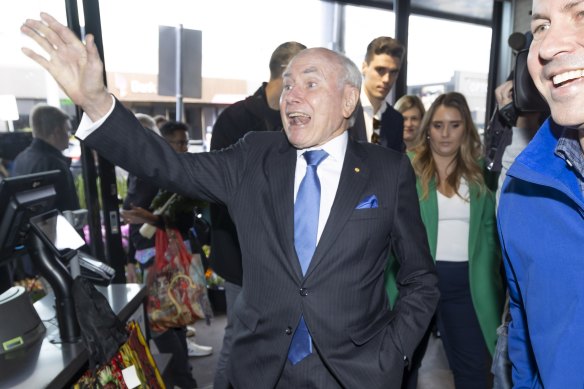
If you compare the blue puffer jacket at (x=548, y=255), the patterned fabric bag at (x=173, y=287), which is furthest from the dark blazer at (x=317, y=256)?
the patterned fabric bag at (x=173, y=287)

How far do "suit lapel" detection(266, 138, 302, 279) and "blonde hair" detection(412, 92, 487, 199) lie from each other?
1.11 metres

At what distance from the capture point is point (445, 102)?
101 inches

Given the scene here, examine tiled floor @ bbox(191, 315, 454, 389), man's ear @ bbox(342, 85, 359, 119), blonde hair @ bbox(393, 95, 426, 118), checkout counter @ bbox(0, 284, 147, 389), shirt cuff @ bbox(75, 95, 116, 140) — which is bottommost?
tiled floor @ bbox(191, 315, 454, 389)

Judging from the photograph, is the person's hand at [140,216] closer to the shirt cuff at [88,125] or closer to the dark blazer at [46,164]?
the dark blazer at [46,164]

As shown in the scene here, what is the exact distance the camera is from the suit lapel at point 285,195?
134 centimetres

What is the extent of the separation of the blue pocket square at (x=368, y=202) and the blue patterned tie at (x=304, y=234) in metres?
0.13

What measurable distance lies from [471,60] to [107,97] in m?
5.38

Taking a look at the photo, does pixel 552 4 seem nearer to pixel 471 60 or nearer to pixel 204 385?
pixel 204 385

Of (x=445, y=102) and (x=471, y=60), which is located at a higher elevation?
(x=471, y=60)

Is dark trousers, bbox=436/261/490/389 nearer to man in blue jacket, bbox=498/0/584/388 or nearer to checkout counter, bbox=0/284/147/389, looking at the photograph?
man in blue jacket, bbox=498/0/584/388

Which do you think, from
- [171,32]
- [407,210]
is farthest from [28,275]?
[171,32]

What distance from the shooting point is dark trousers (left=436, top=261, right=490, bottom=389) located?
226 centimetres

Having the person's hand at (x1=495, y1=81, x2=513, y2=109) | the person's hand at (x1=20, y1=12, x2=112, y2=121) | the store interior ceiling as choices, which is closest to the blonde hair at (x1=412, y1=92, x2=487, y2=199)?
the person's hand at (x1=495, y1=81, x2=513, y2=109)

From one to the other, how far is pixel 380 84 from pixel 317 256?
1734 millimetres
